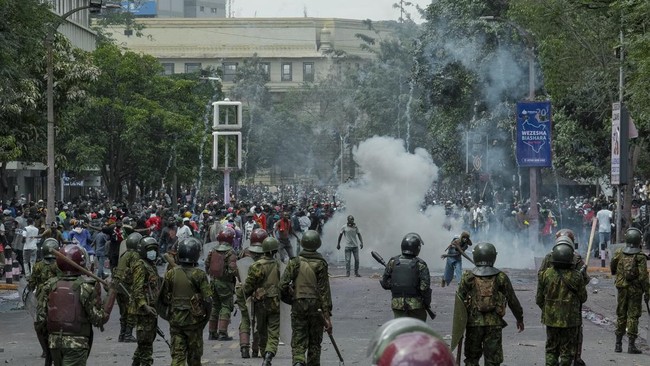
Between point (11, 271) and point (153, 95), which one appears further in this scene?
point (153, 95)

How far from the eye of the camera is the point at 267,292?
1459cm

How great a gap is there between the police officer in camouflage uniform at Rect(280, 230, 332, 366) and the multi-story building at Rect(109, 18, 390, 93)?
9658cm

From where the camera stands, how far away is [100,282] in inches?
440

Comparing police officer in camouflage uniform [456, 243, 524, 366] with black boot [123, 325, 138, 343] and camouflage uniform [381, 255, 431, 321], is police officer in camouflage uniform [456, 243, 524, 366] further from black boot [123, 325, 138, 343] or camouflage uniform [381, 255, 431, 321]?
black boot [123, 325, 138, 343]

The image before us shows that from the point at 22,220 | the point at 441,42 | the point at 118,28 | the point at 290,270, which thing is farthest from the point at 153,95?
the point at 118,28

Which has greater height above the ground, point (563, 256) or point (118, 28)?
point (118, 28)

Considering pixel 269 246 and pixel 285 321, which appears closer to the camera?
pixel 269 246

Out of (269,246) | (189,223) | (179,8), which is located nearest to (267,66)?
(179,8)

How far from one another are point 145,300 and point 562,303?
433 centimetres

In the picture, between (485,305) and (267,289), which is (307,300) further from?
(485,305)

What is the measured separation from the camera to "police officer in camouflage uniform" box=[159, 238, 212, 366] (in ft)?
41.6

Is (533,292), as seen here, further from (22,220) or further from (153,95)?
(153,95)

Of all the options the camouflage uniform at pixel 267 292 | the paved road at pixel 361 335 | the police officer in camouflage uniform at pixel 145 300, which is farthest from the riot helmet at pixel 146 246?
the paved road at pixel 361 335

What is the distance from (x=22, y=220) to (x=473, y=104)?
75.1 ft
